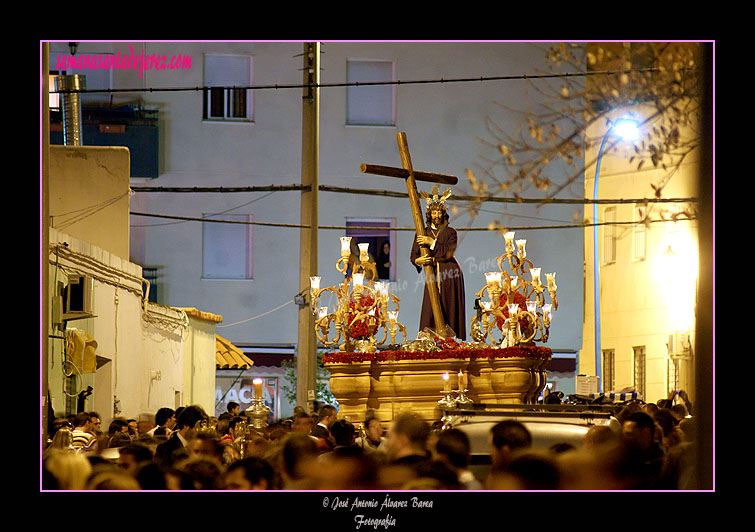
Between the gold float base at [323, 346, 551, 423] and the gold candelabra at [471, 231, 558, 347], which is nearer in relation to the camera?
the gold float base at [323, 346, 551, 423]

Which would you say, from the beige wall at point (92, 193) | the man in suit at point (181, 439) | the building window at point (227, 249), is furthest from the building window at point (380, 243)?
the man in suit at point (181, 439)

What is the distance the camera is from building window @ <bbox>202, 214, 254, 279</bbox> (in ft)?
80.9

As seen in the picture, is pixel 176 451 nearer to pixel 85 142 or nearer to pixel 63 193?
pixel 63 193

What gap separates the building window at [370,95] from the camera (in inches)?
746

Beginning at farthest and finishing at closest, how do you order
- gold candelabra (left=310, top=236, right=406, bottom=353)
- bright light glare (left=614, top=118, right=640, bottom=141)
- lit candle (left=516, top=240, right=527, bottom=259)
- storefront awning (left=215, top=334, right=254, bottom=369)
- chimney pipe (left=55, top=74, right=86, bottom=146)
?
storefront awning (left=215, top=334, right=254, bottom=369), chimney pipe (left=55, top=74, right=86, bottom=146), gold candelabra (left=310, top=236, right=406, bottom=353), lit candle (left=516, top=240, right=527, bottom=259), bright light glare (left=614, top=118, right=640, bottom=141)

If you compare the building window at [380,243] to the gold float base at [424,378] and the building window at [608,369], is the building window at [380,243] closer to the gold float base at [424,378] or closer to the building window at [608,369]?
the building window at [608,369]

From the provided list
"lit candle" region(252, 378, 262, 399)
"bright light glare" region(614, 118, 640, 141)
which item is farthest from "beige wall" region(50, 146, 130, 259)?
"bright light glare" region(614, 118, 640, 141)

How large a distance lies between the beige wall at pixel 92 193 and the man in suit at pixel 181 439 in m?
9.78

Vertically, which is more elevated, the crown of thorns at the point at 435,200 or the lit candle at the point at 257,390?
the crown of thorns at the point at 435,200

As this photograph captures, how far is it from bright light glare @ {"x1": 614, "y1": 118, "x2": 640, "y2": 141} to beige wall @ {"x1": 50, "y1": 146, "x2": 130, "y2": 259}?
42.7 ft

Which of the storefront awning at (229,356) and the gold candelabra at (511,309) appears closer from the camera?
the gold candelabra at (511,309)

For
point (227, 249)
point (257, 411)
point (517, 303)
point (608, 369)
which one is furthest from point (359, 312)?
point (227, 249)

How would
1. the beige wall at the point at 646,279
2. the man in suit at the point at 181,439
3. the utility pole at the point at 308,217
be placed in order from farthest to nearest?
the utility pole at the point at 308,217
the man in suit at the point at 181,439
the beige wall at the point at 646,279

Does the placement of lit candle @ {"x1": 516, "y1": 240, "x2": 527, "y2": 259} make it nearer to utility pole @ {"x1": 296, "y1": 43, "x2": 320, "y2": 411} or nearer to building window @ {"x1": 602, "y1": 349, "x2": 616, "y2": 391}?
building window @ {"x1": 602, "y1": 349, "x2": 616, "y2": 391}
